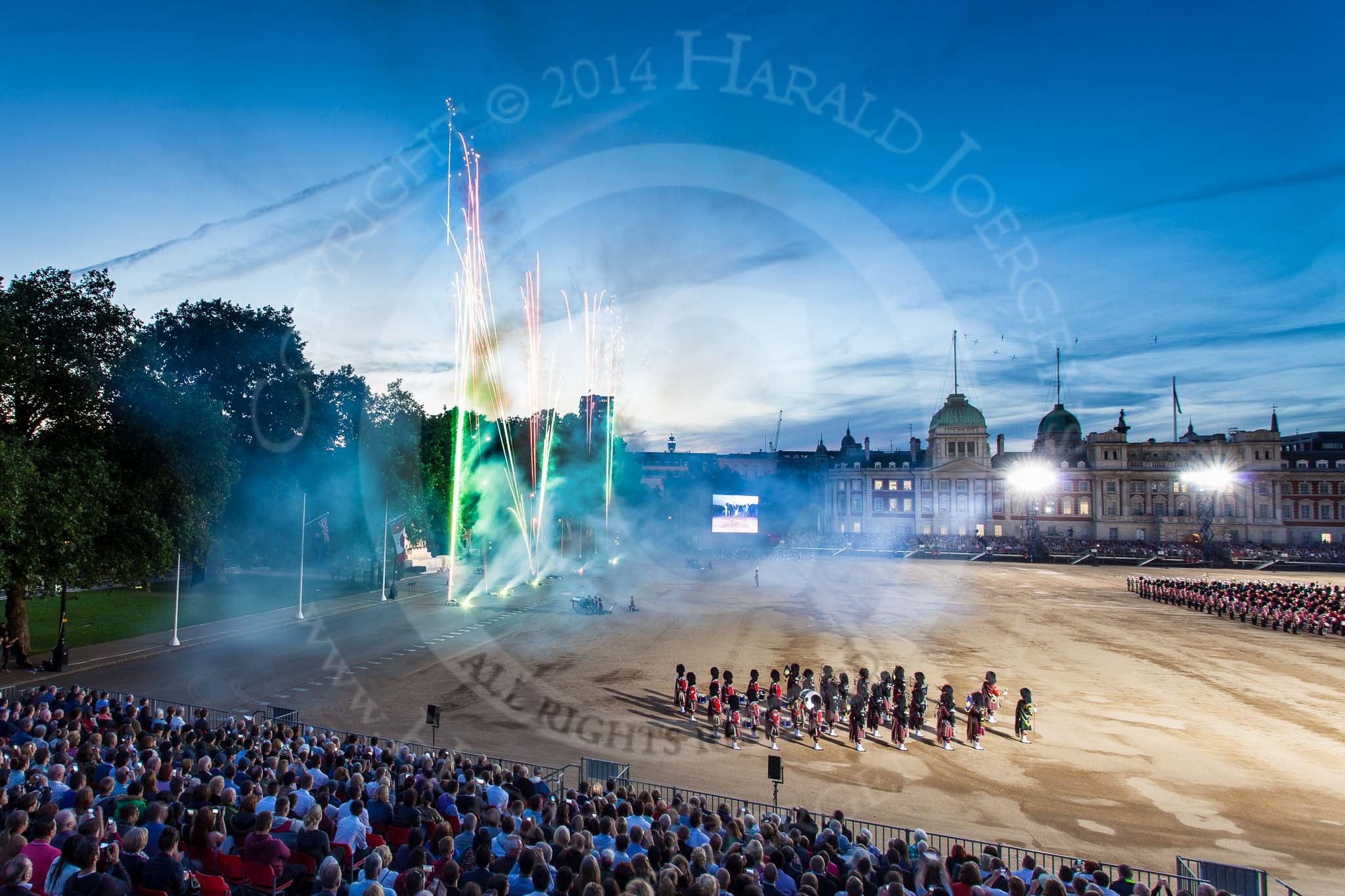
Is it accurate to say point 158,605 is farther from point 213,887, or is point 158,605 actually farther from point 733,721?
point 213,887

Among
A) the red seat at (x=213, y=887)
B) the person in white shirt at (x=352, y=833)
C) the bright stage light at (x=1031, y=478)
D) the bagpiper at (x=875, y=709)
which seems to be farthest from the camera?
the bright stage light at (x=1031, y=478)

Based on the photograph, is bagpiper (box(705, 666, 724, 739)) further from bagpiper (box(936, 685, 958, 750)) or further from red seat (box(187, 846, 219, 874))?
red seat (box(187, 846, 219, 874))

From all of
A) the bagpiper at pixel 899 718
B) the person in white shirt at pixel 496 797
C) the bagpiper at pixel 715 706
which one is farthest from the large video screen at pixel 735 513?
the person in white shirt at pixel 496 797

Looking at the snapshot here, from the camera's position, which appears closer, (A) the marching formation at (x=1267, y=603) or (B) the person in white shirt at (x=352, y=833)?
(B) the person in white shirt at (x=352, y=833)

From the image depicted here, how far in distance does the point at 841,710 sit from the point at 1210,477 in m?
103

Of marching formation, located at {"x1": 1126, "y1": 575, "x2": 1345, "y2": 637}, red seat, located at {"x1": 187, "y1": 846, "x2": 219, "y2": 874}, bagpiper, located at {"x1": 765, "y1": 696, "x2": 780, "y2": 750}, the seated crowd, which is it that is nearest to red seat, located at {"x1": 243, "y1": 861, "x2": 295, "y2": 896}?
the seated crowd

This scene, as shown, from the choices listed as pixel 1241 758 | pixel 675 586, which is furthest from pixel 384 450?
pixel 1241 758

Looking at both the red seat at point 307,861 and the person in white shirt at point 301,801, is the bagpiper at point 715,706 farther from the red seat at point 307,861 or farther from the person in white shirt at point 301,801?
the red seat at point 307,861

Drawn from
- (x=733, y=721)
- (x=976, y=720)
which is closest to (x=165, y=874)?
(x=733, y=721)

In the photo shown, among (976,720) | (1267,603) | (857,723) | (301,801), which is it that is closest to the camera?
(301,801)

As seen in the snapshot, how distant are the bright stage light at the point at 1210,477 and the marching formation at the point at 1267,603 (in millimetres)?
53020

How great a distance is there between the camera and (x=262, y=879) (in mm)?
7250

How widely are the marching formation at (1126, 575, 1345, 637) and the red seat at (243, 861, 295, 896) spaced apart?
46.9m

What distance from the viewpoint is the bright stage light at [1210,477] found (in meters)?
94.8
